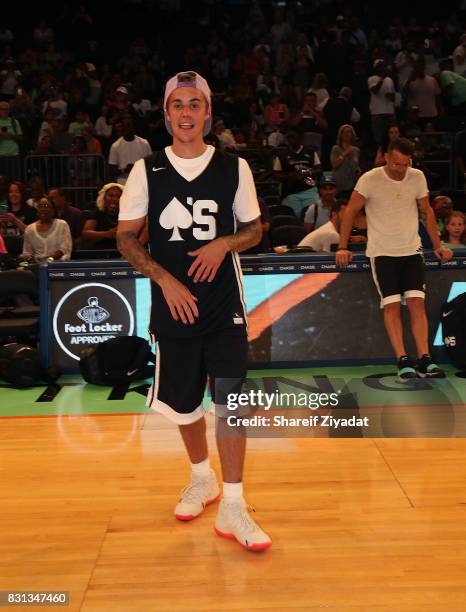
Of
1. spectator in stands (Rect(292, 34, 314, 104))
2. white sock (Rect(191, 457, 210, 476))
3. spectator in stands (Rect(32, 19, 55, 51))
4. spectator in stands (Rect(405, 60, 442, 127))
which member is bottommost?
white sock (Rect(191, 457, 210, 476))

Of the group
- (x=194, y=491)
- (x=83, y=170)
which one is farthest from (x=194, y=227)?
(x=83, y=170)

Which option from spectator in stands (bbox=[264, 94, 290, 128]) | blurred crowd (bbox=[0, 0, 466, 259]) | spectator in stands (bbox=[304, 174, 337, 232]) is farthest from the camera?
spectator in stands (bbox=[264, 94, 290, 128])

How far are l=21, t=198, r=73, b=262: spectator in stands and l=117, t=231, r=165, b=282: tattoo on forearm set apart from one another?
5328 mm

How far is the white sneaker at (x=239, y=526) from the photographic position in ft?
13.1

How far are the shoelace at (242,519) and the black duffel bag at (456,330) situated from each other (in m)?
4.18

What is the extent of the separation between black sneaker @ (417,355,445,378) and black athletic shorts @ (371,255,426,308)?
1.86 ft

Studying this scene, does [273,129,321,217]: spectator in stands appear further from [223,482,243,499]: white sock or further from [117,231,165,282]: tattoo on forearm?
[223,482,243,499]: white sock

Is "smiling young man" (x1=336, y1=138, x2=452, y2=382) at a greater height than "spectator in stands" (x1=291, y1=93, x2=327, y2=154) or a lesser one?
lesser

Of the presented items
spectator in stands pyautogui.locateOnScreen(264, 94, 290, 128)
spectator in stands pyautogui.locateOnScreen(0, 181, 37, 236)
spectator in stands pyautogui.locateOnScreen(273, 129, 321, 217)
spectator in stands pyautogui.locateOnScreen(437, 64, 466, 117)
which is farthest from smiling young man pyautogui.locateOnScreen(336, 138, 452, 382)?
spectator in stands pyautogui.locateOnScreen(437, 64, 466, 117)

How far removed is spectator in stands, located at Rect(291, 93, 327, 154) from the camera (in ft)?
45.7

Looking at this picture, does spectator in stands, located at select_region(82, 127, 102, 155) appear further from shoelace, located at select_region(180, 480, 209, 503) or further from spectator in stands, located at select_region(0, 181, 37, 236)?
shoelace, located at select_region(180, 480, 209, 503)

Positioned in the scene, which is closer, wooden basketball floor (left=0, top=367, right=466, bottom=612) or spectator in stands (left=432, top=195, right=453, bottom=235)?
wooden basketball floor (left=0, top=367, right=466, bottom=612)

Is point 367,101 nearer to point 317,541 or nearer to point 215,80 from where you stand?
point 215,80

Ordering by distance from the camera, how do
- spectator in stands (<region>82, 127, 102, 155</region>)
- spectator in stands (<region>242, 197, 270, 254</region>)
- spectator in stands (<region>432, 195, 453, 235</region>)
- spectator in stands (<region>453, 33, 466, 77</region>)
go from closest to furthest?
spectator in stands (<region>242, 197, 270, 254</region>)
spectator in stands (<region>432, 195, 453, 235</region>)
spectator in stands (<region>82, 127, 102, 155</region>)
spectator in stands (<region>453, 33, 466, 77</region>)
